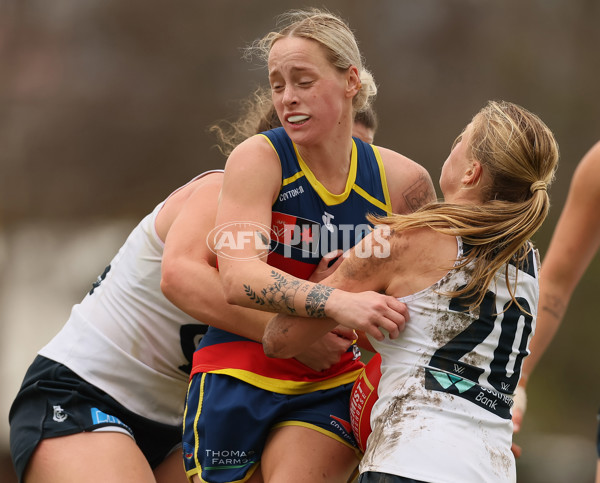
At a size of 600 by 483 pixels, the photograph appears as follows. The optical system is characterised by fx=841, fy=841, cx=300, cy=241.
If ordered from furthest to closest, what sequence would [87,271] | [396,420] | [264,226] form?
[87,271] < [264,226] < [396,420]

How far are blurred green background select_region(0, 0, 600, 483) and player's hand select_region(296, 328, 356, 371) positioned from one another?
407 centimetres

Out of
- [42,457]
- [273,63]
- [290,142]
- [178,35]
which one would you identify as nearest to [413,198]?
[290,142]

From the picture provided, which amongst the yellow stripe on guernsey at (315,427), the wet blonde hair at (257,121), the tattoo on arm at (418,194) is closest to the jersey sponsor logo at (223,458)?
the yellow stripe on guernsey at (315,427)

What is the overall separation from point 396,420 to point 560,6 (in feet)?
20.0

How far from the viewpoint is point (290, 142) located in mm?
2404

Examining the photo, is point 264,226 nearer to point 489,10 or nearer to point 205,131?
point 205,131

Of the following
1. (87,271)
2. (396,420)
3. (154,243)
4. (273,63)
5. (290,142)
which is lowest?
(87,271)

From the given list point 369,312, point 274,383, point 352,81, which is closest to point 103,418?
point 274,383

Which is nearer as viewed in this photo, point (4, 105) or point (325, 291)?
point (325, 291)

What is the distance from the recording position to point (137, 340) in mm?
2697

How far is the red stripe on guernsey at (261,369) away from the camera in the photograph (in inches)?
91.6

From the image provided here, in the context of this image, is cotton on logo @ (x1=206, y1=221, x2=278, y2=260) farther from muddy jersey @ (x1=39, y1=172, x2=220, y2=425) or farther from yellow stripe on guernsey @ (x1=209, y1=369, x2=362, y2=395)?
muddy jersey @ (x1=39, y1=172, x2=220, y2=425)

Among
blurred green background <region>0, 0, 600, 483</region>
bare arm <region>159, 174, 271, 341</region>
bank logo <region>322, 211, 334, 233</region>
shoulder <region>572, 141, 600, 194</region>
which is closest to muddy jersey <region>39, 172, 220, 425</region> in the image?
bare arm <region>159, 174, 271, 341</region>

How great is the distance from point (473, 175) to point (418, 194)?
1.47 ft
